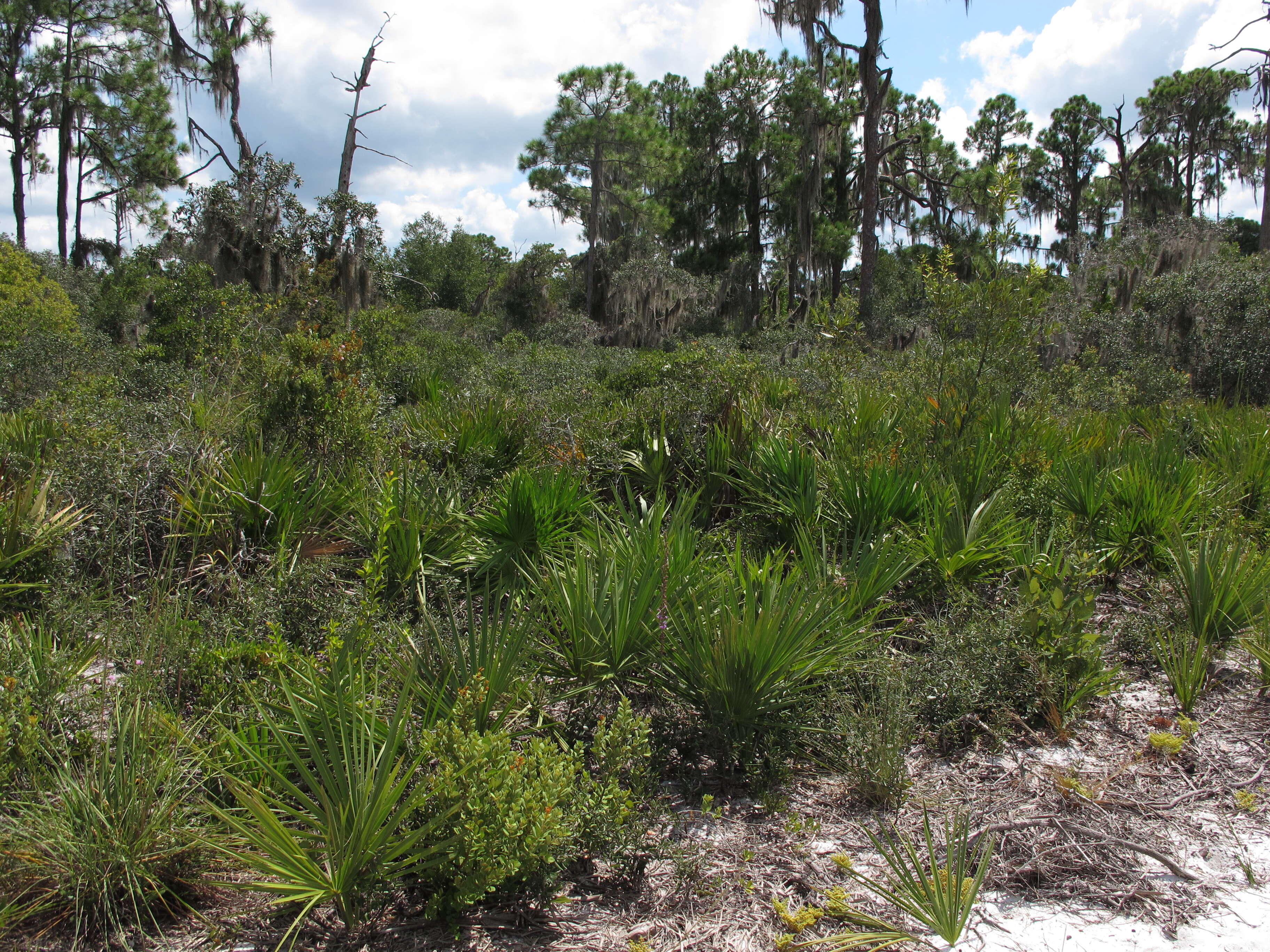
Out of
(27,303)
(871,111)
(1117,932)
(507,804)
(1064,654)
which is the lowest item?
(1117,932)

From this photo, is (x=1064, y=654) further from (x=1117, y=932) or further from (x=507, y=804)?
(x=507, y=804)

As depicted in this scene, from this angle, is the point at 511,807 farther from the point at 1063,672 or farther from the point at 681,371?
the point at 681,371

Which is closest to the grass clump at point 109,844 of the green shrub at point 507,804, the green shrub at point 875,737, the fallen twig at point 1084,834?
the green shrub at point 507,804

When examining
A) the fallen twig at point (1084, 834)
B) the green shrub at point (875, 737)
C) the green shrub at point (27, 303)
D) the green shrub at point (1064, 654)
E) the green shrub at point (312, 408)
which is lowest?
the fallen twig at point (1084, 834)

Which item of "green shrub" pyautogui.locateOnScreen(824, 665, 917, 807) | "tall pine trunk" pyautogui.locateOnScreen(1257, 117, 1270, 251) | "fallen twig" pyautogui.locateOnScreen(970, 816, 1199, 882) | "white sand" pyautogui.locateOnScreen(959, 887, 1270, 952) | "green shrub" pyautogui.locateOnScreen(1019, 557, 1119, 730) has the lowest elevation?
"white sand" pyautogui.locateOnScreen(959, 887, 1270, 952)

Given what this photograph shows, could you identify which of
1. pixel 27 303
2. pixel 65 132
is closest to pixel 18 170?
pixel 65 132

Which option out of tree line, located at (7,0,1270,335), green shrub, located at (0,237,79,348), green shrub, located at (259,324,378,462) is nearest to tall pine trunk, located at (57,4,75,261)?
tree line, located at (7,0,1270,335)

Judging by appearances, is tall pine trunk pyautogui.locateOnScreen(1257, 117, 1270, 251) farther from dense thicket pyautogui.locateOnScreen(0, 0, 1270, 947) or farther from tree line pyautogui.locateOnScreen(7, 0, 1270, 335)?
dense thicket pyautogui.locateOnScreen(0, 0, 1270, 947)

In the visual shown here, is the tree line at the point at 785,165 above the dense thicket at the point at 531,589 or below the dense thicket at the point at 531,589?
above

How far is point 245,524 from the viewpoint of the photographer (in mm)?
4965

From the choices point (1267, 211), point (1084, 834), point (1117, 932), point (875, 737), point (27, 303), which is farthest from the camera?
point (1267, 211)

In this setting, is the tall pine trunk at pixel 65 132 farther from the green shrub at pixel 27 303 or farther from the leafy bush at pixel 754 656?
the leafy bush at pixel 754 656

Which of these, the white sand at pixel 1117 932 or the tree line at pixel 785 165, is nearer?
the white sand at pixel 1117 932

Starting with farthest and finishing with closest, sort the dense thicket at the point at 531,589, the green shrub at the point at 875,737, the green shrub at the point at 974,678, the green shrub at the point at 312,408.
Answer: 1. the green shrub at the point at 312,408
2. the green shrub at the point at 974,678
3. the green shrub at the point at 875,737
4. the dense thicket at the point at 531,589
